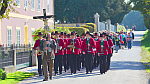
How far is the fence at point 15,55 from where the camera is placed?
14726mm

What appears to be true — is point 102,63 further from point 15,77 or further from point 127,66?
point 15,77

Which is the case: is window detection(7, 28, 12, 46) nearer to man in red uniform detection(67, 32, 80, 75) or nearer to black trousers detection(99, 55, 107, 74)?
man in red uniform detection(67, 32, 80, 75)

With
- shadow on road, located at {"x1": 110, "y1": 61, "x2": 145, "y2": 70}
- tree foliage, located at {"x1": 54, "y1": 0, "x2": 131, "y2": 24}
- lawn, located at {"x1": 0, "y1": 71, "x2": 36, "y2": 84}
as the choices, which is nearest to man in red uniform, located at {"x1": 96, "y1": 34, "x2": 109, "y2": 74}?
shadow on road, located at {"x1": 110, "y1": 61, "x2": 145, "y2": 70}

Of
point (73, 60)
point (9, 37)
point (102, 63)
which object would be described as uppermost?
point (9, 37)

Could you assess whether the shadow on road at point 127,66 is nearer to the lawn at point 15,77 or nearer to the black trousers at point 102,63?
the black trousers at point 102,63

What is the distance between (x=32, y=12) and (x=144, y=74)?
16.7 meters

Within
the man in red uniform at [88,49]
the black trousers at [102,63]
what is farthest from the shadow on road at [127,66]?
the man in red uniform at [88,49]

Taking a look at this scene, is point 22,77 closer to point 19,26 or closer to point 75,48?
point 75,48

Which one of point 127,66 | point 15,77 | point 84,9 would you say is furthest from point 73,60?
point 84,9

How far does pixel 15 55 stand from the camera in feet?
52.4

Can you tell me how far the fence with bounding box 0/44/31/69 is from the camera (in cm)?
1473

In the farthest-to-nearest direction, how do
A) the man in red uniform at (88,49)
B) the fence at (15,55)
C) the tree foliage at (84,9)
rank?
the tree foliage at (84,9), the man in red uniform at (88,49), the fence at (15,55)

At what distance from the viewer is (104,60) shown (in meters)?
15.0

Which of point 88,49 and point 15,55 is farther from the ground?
point 88,49
